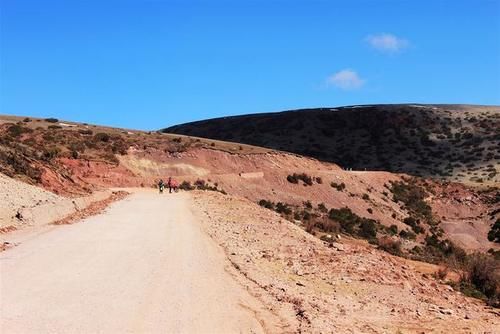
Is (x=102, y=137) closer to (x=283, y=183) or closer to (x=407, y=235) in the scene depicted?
(x=283, y=183)

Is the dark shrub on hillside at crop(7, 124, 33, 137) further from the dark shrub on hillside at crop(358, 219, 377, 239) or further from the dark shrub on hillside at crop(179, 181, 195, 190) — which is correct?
the dark shrub on hillside at crop(358, 219, 377, 239)

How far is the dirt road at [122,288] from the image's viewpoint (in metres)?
7.63

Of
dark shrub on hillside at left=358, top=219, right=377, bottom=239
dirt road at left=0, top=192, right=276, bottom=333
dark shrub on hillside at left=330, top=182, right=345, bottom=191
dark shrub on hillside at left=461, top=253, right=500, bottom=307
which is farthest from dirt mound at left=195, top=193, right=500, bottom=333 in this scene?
dark shrub on hillside at left=330, top=182, right=345, bottom=191

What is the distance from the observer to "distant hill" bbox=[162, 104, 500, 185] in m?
85.4

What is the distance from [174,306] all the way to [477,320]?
17.3 feet

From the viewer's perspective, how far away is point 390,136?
98.2m

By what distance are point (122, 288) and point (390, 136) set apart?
306ft

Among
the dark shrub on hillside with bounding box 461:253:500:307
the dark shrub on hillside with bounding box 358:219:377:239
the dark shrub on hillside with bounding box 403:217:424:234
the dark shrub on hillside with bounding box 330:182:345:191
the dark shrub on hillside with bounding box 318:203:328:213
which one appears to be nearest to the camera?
the dark shrub on hillside with bounding box 461:253:500:307

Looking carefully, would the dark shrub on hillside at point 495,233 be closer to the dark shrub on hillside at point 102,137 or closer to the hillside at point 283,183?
the hillside at point 283,183

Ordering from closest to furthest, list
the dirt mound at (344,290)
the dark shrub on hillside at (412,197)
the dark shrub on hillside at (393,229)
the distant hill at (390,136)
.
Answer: the dirt mound at (344,290), the dark shrub on hillside at (393,229), the dark shrub on hillside at (412,197), the distant hill at (390,136)

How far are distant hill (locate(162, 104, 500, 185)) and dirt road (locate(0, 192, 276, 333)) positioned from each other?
68.3 metres

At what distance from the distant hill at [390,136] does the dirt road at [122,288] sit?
68330 mm

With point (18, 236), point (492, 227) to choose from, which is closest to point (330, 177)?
point (492, 227)

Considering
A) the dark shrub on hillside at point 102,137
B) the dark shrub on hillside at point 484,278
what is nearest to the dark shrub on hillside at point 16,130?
the dark shrub on hillside at point 102,137
